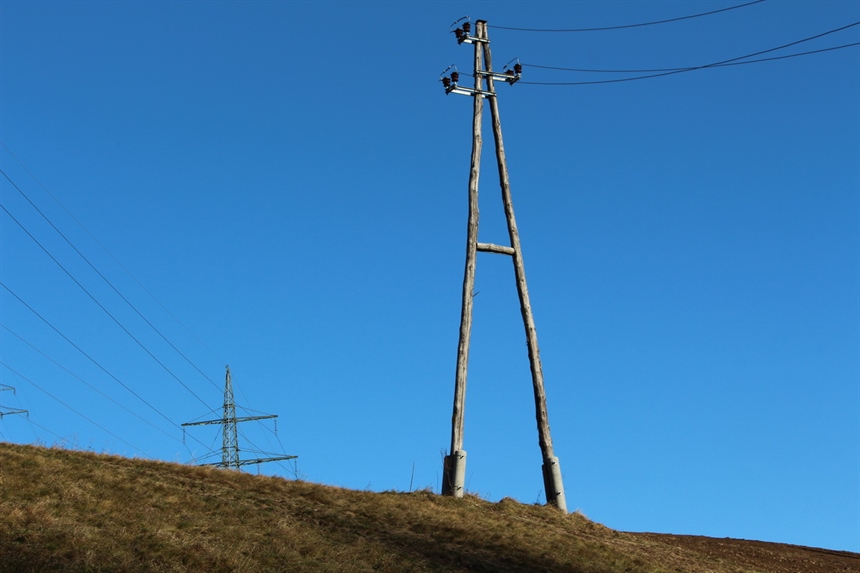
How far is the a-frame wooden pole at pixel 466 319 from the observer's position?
20812 millimetres

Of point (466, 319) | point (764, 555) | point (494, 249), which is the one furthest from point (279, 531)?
point (764, 555)

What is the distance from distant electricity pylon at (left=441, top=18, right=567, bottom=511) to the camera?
830 inches

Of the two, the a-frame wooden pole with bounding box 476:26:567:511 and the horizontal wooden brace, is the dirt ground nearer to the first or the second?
the a-frame wooden pole with bounding box 476:26:567:511

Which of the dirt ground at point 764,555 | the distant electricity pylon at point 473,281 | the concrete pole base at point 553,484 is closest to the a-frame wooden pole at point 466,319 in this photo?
the distant electricity pylon at point 473,281

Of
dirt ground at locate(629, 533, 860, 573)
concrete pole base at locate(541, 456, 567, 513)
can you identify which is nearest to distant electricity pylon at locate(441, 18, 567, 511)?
concrete pole base at locate(541, 456, 567, 513)

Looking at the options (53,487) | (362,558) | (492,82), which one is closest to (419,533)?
(362,558)

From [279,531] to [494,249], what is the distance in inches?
360

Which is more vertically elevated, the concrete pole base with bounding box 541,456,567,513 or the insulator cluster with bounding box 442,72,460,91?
the insulator cluster with bounding box 442,72,460,91

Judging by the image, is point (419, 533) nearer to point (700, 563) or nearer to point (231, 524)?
point (231, 524)

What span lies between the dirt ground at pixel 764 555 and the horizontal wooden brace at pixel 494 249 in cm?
665

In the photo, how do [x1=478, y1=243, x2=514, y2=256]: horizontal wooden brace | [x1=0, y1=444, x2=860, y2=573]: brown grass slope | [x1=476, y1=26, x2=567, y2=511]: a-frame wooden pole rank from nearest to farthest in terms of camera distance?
[x1=0, y1=444, x2=860, y2=573]: brown grass slope
[x1=476, y1=26, x2=567, y2=511]: a-frame wooden pole
[x1=478, y1=243, x2=514, y2=256]: horizontal wooden brace

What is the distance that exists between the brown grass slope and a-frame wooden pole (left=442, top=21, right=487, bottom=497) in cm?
61

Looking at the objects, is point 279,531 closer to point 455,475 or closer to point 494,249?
point 455,475

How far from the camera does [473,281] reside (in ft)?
72.5
